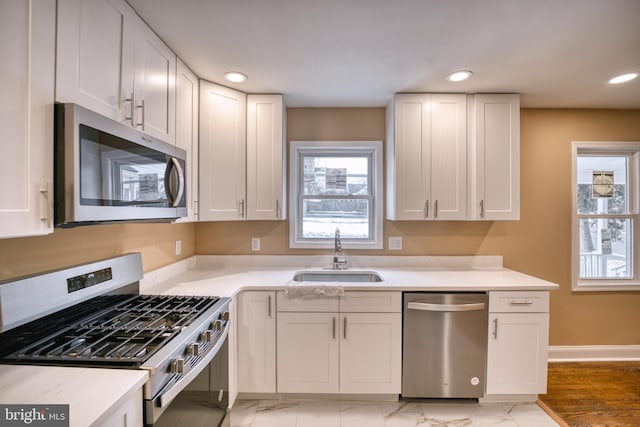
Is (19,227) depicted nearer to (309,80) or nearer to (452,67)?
(309,80)

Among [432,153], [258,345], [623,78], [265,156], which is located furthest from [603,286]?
[265,156]

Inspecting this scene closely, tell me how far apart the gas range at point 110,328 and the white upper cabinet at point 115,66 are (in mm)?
693

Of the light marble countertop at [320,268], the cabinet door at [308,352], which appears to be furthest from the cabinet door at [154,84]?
the cabinet door at [308,352]

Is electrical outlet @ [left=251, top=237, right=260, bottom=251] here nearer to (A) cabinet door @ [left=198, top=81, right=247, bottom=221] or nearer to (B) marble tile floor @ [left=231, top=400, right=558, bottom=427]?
(A) cabinet door @ [left=198, top=81, right=247, bottom=221]

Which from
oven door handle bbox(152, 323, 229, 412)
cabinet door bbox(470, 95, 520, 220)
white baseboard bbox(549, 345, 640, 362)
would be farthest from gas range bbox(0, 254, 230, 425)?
white baseboard bbox(549, 345, 640, 362)

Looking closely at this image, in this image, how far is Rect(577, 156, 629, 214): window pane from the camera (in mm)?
2885

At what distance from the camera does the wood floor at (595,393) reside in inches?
80.6

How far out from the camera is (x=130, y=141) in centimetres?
124

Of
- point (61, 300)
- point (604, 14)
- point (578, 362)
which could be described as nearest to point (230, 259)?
point (61, 300)

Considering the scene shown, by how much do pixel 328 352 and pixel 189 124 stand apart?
1.84 metres

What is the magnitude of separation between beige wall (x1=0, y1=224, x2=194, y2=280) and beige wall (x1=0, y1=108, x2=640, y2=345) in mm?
579

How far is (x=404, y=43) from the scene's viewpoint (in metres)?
1.75

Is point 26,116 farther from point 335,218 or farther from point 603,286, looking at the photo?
point 603,286

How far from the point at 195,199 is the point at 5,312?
1267 millimetres
